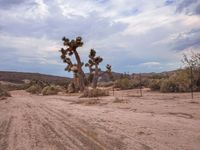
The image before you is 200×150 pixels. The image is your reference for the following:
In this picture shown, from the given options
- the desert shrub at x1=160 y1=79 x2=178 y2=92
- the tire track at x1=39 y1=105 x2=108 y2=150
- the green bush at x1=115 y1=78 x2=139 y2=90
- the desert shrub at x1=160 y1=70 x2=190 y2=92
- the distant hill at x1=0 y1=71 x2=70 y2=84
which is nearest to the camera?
the tire track at x1=39 y1=105 x2=108 y2=150

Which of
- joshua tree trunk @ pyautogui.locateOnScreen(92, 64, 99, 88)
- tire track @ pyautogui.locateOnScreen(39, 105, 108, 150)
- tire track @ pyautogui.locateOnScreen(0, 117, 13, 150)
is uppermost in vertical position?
joshua tree trunk @ pyautogui.locateOnScreen(92, 64, 99, 88)

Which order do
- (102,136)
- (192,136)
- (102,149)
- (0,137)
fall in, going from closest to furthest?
1. (102,149)
2. (192,136)
3. (102,136)
4. (0,137)

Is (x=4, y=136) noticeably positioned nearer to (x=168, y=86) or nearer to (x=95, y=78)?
(x=168, y=86)

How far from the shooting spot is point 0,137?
1208cm

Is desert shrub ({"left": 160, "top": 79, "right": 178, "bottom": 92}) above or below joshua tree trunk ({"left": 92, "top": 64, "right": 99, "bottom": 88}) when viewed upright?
below

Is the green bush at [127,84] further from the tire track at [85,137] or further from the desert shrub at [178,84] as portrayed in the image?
the tire track at [85,137]

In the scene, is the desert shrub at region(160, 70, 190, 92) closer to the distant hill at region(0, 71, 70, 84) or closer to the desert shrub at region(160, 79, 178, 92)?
the desert shrub at region(160, 79, 178, 92)

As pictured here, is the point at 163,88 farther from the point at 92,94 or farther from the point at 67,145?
the point at 67,145

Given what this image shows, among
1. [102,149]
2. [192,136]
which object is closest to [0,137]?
[102,149]

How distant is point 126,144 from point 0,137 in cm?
458

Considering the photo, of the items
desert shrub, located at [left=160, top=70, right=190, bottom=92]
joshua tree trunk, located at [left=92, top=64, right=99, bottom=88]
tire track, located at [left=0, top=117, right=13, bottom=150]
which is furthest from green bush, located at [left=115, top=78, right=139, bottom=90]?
tire track, located at [left=0, top=117, right=13, bottom=150]

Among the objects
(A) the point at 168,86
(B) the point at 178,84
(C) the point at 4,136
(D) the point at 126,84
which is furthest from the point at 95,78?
(C) the point at 4,136

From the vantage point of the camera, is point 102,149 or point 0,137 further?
point 0,137

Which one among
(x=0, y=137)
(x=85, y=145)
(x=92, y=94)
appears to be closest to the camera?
(x=85, y=145)
